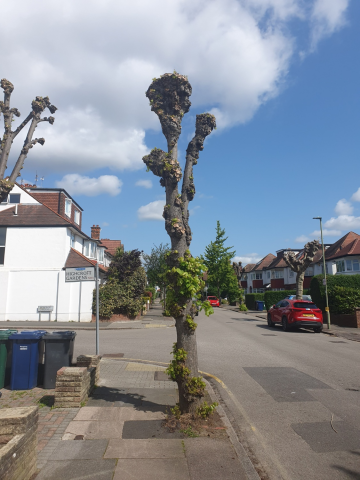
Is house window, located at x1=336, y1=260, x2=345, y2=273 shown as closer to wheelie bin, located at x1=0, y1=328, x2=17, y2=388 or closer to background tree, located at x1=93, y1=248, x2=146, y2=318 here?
background tree, located at x1=93, y1=248, x2=146, y2=318

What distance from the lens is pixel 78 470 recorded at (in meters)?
4.09

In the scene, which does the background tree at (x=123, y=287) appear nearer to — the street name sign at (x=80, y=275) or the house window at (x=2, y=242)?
the house window at (x=2, y=242)

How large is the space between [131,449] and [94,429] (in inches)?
34.7

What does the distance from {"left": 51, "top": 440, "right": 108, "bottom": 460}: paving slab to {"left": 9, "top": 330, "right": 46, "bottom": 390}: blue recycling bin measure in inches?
106

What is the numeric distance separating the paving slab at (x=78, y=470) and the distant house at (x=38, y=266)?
1932 centimetres

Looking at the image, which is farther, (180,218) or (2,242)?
(2,242)

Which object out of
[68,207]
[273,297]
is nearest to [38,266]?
[68,207]

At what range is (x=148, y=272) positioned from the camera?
128 feet

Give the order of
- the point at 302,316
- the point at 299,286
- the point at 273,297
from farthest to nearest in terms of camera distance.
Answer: the point at 273,297 → the point at 299,286 → the point at 302,316

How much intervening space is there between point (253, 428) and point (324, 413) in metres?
1.44

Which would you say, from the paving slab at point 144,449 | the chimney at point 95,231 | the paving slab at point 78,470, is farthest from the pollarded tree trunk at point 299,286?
the paving slab at point 78,470

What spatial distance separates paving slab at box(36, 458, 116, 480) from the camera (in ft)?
12.9

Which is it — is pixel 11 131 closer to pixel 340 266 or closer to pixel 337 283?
pixel 337 283

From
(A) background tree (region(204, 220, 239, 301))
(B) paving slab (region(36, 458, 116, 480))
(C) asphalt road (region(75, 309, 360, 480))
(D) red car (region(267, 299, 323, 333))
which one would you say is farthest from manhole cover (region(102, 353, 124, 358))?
(A) background tree (region(204, 220, 239, 301))
